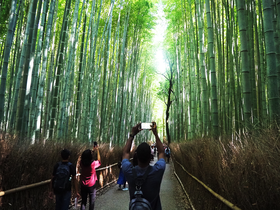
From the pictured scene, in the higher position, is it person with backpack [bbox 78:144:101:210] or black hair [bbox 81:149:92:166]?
black hair [bbox 81:149:92:166]

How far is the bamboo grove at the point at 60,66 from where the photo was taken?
173 inches

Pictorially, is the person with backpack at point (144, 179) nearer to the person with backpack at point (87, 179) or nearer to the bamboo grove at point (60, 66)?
the person with backpack at point (87, 179)

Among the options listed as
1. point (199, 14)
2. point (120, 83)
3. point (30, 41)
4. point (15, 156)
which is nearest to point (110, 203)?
point (15, 156)

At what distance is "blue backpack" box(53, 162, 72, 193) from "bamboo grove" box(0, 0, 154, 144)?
1.35m

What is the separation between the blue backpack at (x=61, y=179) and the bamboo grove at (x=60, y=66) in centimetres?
135

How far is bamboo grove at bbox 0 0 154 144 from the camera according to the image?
439 centimetres

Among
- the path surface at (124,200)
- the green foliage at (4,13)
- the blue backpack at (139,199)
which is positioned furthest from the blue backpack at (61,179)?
the green foliage at (4,13)

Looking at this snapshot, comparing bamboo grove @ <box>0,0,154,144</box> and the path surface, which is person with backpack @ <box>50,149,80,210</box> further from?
the path surface

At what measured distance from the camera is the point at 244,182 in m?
1.81

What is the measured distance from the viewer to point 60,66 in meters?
5.95

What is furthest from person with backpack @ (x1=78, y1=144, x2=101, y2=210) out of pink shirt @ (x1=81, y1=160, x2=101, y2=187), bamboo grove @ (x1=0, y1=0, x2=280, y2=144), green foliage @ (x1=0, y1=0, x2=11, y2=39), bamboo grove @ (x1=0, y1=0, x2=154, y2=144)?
green foliage @ (x1=0, y1=0, x2=11, y2=39)

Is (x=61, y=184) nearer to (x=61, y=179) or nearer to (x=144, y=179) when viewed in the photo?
(x=61, y=179)

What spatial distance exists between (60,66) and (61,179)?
390 cm

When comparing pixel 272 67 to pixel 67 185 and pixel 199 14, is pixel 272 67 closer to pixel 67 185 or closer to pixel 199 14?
pixel 67 185
